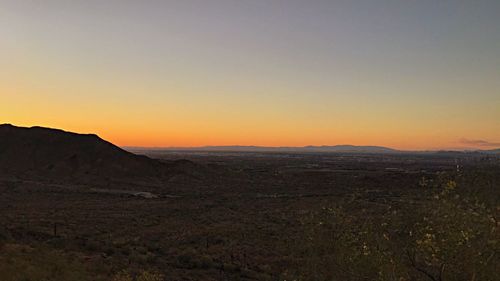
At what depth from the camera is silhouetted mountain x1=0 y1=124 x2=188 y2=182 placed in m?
78.6

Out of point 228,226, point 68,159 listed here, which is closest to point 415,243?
point 228,226

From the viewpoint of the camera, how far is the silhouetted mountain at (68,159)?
78.6 meters

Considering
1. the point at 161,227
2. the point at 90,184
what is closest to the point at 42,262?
the point at 161,227

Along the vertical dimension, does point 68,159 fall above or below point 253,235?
above

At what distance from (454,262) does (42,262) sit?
1868 cm

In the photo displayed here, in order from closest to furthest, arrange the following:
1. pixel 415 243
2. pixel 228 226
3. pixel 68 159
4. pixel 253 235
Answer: pixel 415 243 < pixel 253 235 < pixel 228 226 < pixel 68 159

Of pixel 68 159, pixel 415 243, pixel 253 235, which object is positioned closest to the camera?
pixel 415 243

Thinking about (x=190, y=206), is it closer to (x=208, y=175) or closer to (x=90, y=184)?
(x=90, y=184)

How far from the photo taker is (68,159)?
8394 centimetres

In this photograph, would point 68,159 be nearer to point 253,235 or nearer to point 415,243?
point 253,235

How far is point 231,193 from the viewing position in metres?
60.6

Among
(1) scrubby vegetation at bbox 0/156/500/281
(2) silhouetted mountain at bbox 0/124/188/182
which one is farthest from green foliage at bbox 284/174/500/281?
(2) silhouetted mountain at bbox 0/124/188/182

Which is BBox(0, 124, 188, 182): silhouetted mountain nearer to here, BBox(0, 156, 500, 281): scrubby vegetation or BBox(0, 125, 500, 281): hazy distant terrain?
BBox(0, 125, 500, 281): hazy distant terrain

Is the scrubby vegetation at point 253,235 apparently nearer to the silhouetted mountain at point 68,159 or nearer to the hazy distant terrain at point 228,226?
the hazy distant terrain at point 228,226
